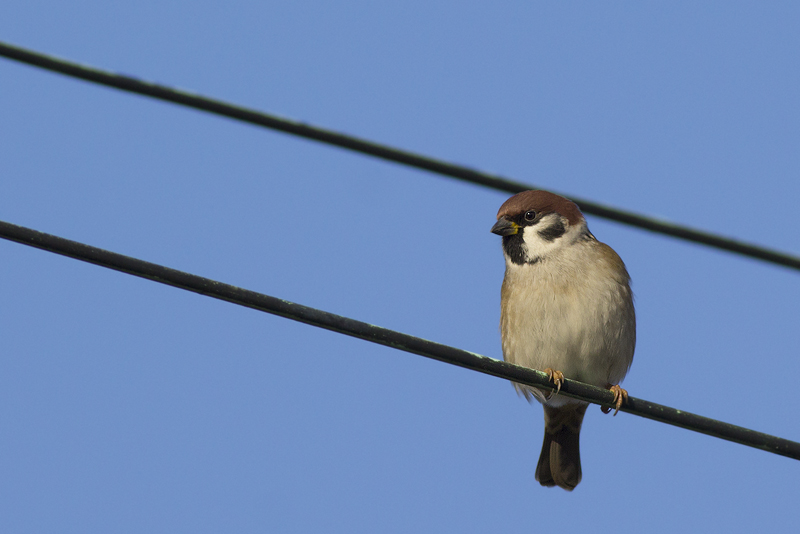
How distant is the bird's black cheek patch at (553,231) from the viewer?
4.54 meters

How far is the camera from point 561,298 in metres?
4.23

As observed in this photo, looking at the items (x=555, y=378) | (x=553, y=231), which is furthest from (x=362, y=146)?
(x=553, y=231)

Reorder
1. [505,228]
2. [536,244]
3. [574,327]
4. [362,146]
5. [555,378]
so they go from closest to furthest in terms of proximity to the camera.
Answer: [555,378] < [362,146] < [574,327] < [536,244] < [505,228]

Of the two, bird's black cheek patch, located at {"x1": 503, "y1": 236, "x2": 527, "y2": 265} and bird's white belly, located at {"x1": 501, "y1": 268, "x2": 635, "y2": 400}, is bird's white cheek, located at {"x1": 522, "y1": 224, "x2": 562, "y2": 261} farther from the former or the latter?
bird's white belly, located at {"x1": 501, "y1": 268, "x2": 635, "y2": 400}

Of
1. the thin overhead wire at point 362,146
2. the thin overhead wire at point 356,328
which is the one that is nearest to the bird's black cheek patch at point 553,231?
the thin overhead wire at point 362,146

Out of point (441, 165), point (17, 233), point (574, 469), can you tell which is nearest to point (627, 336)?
point (574, 469)

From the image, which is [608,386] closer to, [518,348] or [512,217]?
[518,348]

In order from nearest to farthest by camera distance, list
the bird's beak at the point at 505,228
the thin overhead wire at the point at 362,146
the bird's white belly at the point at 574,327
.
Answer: the thin overhead wire at the point at 362,146 → the bird's white belly at the point at 574,327 → the bird's beak at the point at 505,228

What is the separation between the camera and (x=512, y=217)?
4.71 m

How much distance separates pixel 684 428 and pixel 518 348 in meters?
1.70

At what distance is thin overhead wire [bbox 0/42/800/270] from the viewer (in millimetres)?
3359

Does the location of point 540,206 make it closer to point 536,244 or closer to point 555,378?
point 536,244

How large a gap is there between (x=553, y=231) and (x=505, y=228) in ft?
0.87

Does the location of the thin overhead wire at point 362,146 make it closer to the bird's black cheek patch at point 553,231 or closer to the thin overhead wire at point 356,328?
the bird's black cheek patch at point 553,231
